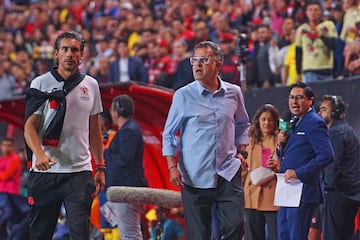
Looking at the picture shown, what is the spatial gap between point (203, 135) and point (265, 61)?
7.23 meters

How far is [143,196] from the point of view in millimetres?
11656

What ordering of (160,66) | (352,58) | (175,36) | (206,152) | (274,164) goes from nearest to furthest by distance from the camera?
(206,152), (274,164), (352,58), (160,66), (175,36)

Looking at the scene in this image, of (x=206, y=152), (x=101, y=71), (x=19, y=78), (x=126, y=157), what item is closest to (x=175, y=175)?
(x=206, y=152)

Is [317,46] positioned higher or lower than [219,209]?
higher

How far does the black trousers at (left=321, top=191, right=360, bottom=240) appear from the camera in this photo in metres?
10.6

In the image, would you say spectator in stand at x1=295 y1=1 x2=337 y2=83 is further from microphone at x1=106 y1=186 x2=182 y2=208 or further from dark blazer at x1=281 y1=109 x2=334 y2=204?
dark blazer at x1=281 y1=109 x2=334 y2=204

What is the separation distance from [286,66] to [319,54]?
4.00 ft

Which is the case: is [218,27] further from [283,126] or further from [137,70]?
[283,126]

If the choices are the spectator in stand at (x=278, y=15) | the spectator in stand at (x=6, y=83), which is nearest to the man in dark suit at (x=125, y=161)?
the spectator in stand at (x=278, y=15)

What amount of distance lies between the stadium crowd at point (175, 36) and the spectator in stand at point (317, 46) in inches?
0.6

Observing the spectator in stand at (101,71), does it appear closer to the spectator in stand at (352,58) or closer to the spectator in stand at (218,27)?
the spectator in stand at (218,27)

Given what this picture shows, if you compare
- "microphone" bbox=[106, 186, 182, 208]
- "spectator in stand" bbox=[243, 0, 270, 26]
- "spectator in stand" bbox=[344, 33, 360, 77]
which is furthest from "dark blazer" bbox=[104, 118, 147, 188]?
"spectator in stand" bbox=[243, 0, 270, 26]

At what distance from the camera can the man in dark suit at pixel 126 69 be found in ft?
56.6

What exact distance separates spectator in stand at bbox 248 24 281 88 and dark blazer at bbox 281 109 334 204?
6.15 metres
